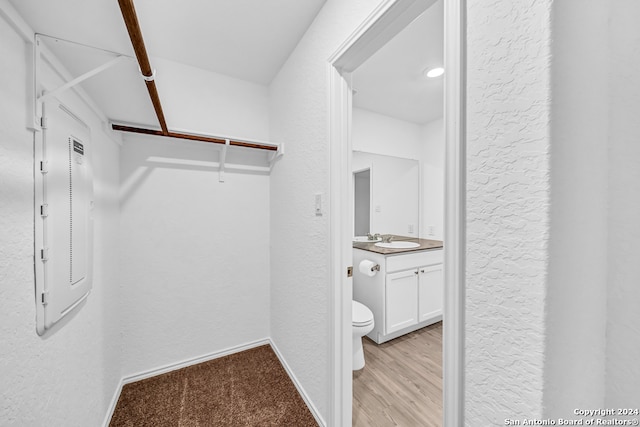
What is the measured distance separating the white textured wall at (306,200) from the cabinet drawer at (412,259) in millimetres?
910

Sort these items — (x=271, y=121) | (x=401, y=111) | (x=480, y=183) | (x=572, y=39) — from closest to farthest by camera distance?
(x=572, y=39) < (x=480, y=183) < (x=271, y=121) < (x=401, y=111)

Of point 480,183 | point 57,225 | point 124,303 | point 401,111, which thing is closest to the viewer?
point 480,183

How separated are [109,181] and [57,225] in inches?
27.9

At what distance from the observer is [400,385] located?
5.28ft

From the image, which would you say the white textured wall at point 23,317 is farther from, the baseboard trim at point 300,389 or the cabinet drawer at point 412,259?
the cabinet drawer at point 412,259

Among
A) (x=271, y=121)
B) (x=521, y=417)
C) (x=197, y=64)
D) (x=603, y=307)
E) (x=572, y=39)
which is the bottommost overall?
(x=521, y=417)

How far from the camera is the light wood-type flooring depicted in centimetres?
137

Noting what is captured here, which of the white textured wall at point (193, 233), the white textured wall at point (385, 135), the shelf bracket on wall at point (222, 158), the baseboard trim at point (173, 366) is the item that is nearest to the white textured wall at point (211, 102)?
the white textured wall at point (193, 233)

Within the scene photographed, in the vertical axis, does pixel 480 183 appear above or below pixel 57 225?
above

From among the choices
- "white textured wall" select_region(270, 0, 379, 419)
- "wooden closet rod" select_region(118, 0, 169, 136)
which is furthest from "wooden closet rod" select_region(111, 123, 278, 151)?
"wooden closet rod" select_region(118, 0, 169, 136)

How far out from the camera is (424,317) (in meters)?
2.31

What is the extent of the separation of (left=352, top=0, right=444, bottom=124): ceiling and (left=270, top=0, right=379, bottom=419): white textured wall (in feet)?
1.85

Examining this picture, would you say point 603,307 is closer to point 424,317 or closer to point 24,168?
point 24,168

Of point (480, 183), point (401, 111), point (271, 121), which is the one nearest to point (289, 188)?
point (271, 121)
